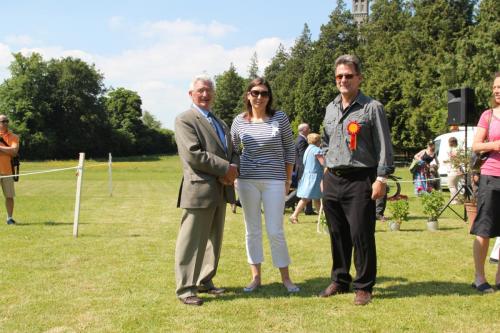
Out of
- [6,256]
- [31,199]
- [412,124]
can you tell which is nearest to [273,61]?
[412,124]

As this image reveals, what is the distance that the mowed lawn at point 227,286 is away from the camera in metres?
4.25

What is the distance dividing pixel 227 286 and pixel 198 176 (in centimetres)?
135

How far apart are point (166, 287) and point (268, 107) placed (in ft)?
6.79

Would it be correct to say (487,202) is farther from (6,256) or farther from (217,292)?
(6,256)

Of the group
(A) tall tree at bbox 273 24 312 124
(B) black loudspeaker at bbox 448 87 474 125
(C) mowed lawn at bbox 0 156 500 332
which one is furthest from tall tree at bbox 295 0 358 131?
(C) mowed lawn at bbox 0 156 500 332

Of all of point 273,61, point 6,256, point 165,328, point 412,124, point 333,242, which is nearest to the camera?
point 165,328

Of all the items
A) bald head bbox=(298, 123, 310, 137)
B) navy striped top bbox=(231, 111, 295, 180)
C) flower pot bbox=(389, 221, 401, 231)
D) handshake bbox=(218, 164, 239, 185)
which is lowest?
flower pot bbox=(389, 221, 401, 231)

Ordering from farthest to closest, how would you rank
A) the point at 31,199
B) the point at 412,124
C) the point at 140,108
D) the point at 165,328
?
the point at 140,108
the point at 412,124
the point at 31,199
the point at 165,328

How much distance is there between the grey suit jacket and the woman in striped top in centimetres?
35

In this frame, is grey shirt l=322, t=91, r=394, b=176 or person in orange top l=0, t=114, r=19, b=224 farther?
person in orange top l=0, t=114, r=19, b=224

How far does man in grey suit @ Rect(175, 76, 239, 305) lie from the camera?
4766mm

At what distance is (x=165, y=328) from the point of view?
13.5ft

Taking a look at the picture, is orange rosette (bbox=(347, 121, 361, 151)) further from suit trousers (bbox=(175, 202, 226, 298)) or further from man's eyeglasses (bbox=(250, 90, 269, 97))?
suit trousers (bbox=(175, 202, 226, 298))

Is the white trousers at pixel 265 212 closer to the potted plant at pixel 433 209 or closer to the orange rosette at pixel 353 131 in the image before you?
the orange rosette at pixel 353 131
